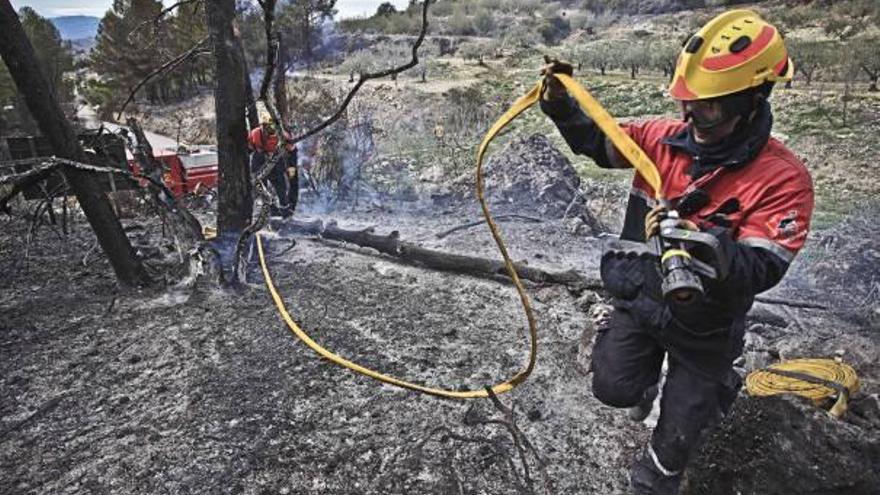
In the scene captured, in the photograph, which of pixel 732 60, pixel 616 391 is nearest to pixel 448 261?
pixel 616 391

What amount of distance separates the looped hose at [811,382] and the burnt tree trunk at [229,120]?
491 cm

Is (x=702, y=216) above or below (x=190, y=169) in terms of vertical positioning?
above

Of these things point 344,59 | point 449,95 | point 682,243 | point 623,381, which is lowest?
point 623,381

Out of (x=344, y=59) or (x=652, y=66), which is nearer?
(x=652, y=66)

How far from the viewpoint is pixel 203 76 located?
32.0m

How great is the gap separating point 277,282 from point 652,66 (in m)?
11.1

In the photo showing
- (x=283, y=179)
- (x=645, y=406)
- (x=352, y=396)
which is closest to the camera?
(x=645, y=406)

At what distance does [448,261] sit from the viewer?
17.6 ft

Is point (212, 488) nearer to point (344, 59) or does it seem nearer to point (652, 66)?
point (652, 66)

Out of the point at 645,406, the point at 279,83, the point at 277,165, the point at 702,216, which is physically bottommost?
the point at 645,406

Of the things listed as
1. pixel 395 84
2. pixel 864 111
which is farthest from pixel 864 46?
pixel 395 84

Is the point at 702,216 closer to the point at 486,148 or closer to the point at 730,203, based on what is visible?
the point at 730,203

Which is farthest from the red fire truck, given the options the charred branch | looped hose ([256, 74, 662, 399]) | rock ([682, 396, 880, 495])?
rock ([682, 396, 880, 495])

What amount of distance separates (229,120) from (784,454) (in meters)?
→ 5.26
